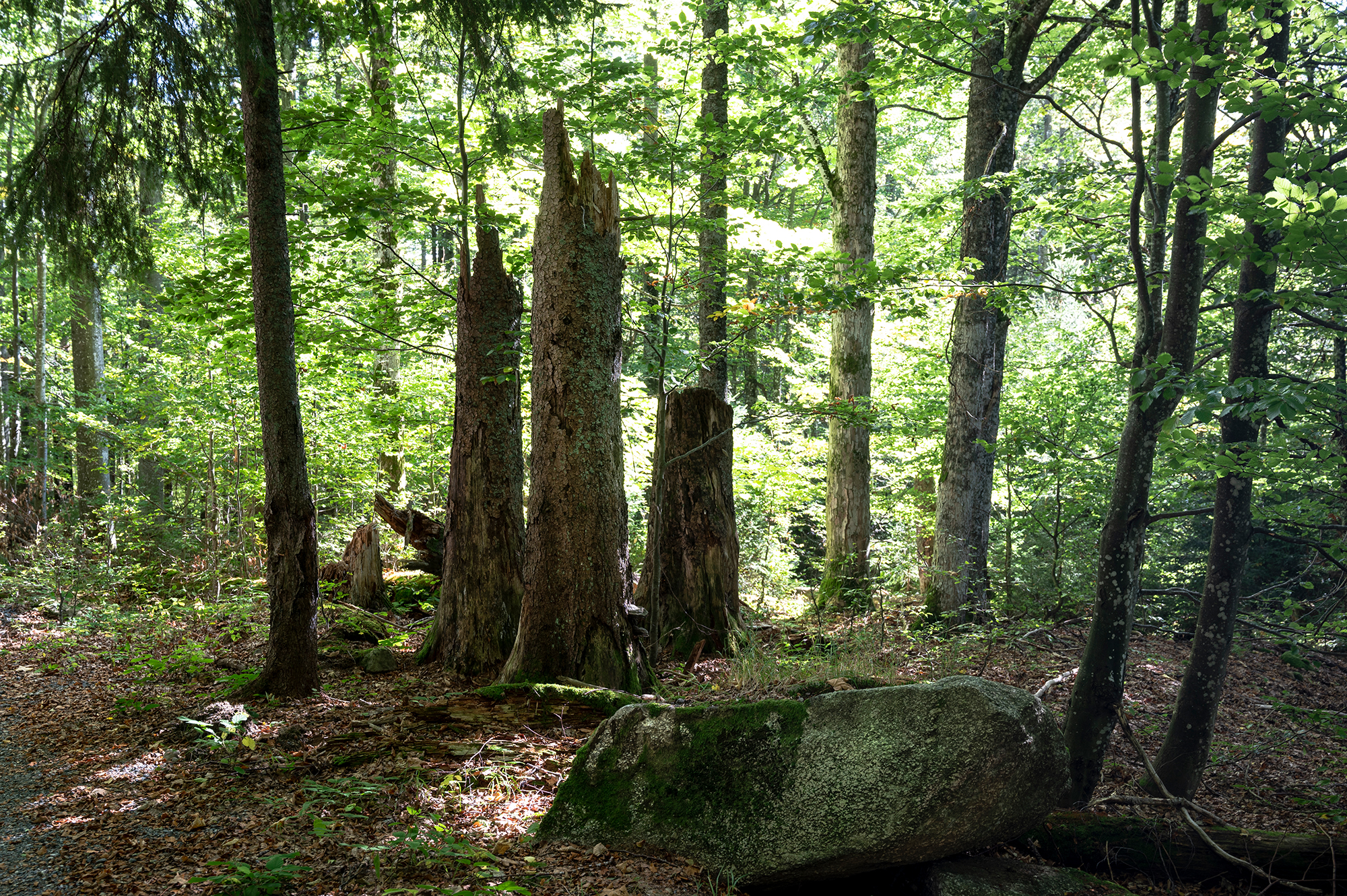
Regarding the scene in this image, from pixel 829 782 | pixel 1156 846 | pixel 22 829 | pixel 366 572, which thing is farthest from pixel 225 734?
pixel 1156 846

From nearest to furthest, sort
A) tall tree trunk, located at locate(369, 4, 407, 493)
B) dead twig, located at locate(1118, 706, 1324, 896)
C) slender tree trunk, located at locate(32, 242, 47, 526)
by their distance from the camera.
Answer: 1. dead twig, located at locate(1118, 706, 1324, 896)
2. tall tree trunk, located at locate(369, 4, 407, 493)
3. slender tree trunk, located at locate(32, 242, 47, 526)

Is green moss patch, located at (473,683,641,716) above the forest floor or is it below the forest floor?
above

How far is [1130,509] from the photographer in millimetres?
4992

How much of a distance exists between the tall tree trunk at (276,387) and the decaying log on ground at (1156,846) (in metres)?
5.07

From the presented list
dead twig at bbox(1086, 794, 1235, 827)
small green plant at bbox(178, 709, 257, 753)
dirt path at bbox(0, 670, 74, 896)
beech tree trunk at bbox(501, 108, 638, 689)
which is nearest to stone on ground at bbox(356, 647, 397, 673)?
beech tree trunk at bbox(501, 108, 638, 689)

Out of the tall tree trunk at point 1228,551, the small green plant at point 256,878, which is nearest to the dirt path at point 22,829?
the small green plant at point 256,878

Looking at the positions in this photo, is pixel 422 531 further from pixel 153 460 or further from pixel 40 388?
pixel 40 388

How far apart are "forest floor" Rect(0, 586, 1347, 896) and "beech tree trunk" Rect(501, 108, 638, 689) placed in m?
0.57

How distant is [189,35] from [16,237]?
198 centimetres

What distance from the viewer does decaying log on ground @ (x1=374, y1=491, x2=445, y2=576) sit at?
9.91m

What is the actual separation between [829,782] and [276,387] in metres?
4.54

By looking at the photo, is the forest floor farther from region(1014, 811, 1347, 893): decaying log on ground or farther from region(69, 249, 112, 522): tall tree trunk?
region(69, 249, 112, 522): tall tree trunk

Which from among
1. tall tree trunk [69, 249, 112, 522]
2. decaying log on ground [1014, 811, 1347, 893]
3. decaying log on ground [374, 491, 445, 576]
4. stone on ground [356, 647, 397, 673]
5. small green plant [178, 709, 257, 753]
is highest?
tall tree trunk [69, 249, 112, 522]

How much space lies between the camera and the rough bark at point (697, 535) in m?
8.10
